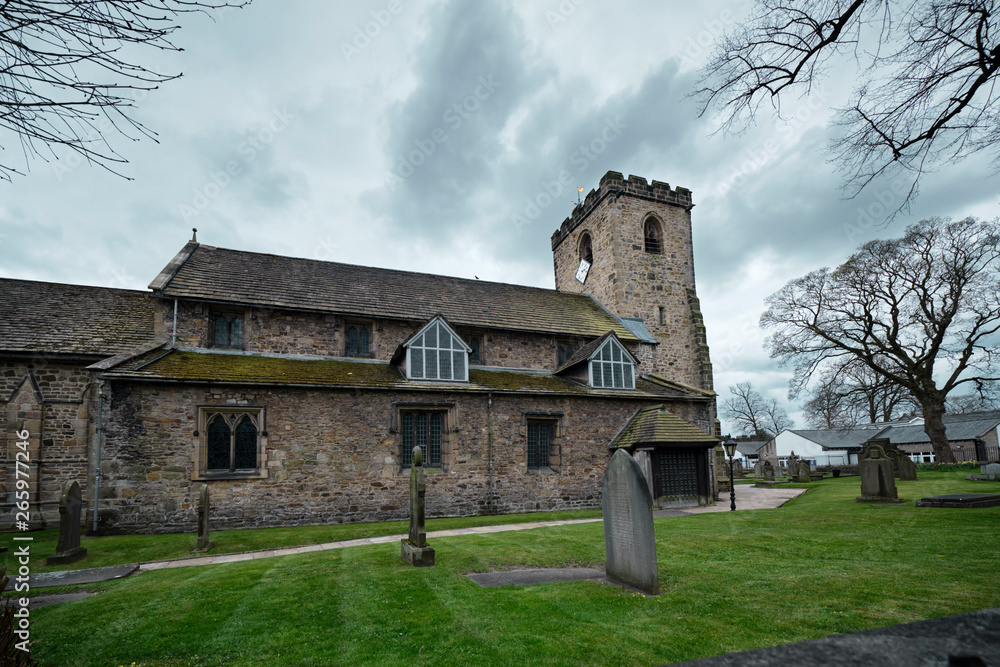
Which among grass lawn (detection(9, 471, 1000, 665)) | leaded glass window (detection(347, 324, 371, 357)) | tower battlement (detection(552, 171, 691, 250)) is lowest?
grass lawn (detection(9, 471, 1000, 665))

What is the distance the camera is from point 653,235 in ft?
91.0

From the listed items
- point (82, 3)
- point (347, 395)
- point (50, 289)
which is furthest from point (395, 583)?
point (50, 289)

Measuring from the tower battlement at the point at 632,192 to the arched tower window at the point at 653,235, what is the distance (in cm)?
122

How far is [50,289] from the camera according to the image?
17.4 metres

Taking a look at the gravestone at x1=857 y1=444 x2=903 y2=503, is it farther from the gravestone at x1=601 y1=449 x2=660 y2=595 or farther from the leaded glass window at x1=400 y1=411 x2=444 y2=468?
the leaded glass window at x1=400 y1=411 x2=444 y2=468

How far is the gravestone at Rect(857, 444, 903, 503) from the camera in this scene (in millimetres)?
15383

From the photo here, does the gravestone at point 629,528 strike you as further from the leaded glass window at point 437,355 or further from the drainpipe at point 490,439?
the leaded glass window at point 437,355

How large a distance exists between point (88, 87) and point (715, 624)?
7193 mm

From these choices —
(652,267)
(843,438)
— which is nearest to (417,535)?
(652,267)

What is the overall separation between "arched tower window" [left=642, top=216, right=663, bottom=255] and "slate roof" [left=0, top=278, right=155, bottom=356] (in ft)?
76.0

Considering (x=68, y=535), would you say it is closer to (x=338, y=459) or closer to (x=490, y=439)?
(x=338, y=459)

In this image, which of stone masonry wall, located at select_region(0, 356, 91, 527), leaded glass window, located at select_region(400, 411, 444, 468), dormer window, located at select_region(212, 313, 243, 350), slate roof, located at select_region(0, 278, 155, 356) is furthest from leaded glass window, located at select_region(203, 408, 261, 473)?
slate roof, located at select_region(0, 278, 155, 356)

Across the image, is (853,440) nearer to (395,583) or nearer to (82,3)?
(395,583)

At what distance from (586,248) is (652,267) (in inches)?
185
